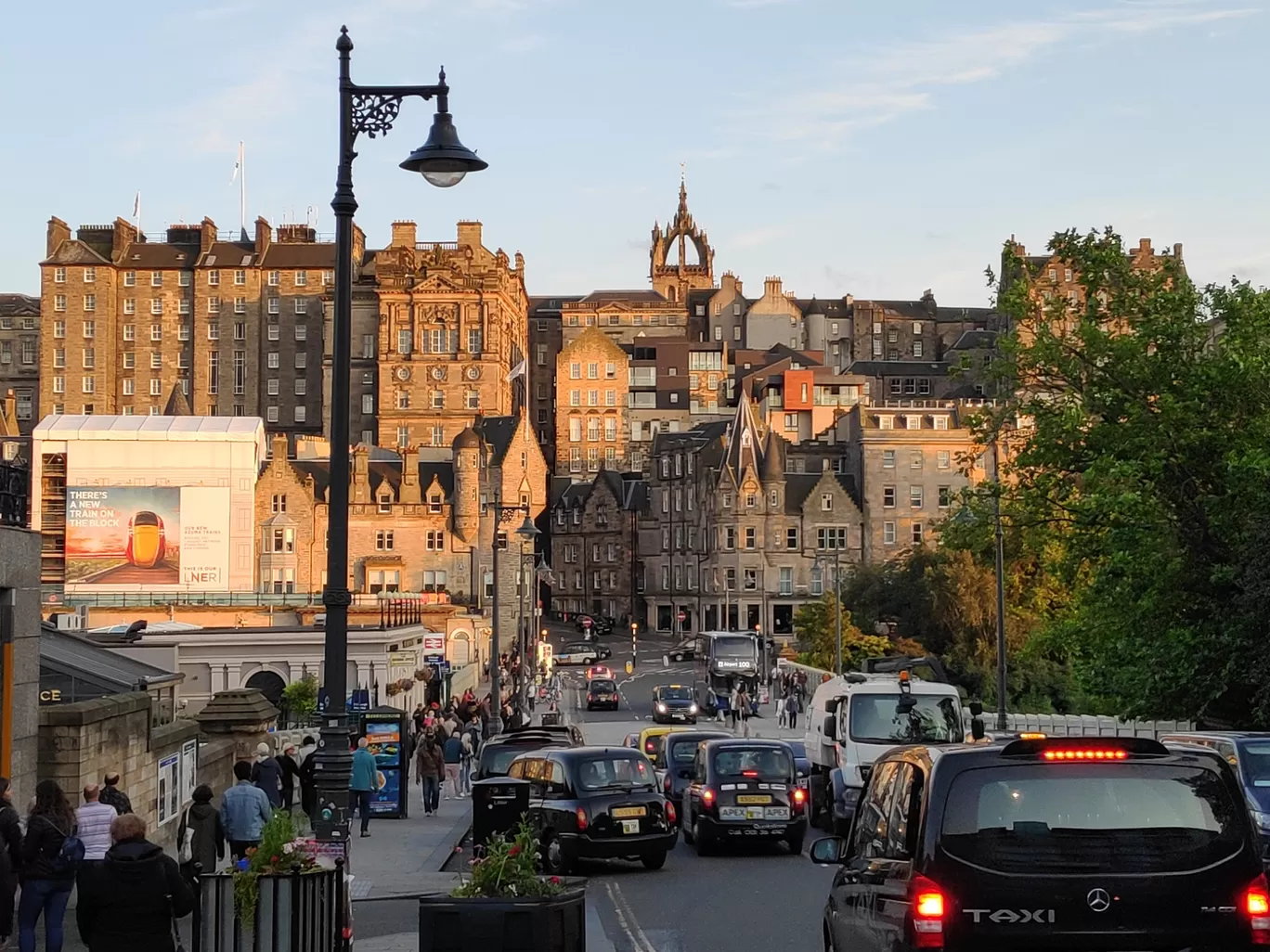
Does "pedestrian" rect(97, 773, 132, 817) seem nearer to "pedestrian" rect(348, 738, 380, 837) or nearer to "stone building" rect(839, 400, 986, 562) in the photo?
"pedestrian" rect(348, 738, 380, 837)

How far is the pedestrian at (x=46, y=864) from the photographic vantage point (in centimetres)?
1355

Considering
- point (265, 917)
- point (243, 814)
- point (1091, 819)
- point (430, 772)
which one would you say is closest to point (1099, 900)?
point (1091, 819)

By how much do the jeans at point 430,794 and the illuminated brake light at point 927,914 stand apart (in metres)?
24.6

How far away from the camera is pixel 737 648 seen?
87.4 m

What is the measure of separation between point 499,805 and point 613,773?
5.88ft

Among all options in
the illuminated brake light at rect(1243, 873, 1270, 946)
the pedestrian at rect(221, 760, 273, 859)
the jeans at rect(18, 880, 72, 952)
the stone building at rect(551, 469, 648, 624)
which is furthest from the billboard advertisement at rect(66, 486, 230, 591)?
the illuminated brake light at rect(1243, 873, 1270, 946)

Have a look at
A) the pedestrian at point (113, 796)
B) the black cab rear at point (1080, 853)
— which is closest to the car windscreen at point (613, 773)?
the pedestrian at point (113, 796)

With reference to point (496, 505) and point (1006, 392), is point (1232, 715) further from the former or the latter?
point (496, 505)

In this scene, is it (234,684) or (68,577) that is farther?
(68,577)

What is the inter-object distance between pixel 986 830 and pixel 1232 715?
3086 centimetres

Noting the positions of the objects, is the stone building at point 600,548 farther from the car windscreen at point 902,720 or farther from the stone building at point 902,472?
the car windscreen at point 902,720

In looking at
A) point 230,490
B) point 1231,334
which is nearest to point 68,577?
point 230,490

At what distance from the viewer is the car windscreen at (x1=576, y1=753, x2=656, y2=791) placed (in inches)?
925

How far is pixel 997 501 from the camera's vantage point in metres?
42.3
